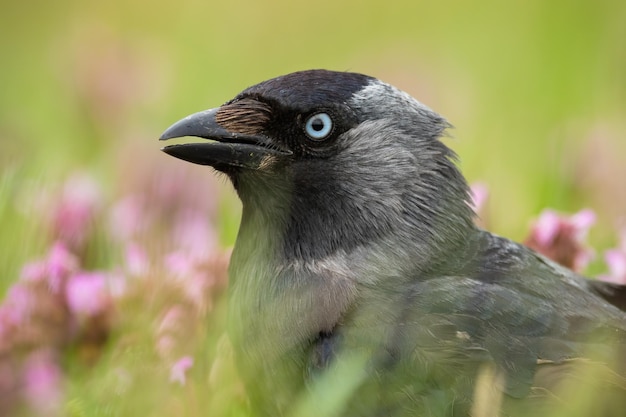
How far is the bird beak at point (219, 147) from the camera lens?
10.7 feet

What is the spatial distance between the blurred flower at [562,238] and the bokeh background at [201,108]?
A: 1.34 ft

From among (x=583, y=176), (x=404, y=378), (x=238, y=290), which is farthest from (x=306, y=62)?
(x=404, y=378)

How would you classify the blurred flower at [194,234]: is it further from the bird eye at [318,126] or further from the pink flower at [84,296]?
the bird eye at [318,126]

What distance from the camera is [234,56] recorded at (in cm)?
729

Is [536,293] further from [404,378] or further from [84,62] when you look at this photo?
[84,62]

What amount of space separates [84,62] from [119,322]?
289cm

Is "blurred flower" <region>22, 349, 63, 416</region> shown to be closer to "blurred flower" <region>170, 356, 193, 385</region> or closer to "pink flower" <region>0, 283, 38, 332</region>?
"pink flower" <region>0, 283, 38, 332</region>

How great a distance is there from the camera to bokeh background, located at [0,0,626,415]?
133 inches

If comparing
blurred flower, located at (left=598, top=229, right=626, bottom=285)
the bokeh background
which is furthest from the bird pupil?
blurred flower, located at (left=598, top=229, right=626, bottom=285)

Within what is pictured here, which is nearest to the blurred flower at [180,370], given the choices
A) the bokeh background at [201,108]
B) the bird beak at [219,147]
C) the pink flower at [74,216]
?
the bokeh background at [201,108]

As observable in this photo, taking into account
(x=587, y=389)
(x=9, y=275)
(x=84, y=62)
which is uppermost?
(x=84, y=62)

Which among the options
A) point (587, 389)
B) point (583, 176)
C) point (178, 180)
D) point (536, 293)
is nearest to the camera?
point (587, 389)

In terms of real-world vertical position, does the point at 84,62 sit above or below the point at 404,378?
above

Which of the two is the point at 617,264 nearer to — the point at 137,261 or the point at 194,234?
the point at 194,234
